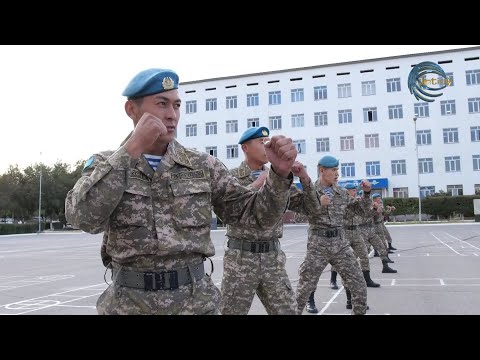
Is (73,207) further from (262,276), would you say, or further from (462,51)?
(462,51)

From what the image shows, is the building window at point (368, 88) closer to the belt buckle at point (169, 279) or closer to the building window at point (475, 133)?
the building window at point (475, 133)

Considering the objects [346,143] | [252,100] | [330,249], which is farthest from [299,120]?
[330,249]

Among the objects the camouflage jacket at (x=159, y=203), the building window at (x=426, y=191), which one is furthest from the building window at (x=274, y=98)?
the camouflage jacket at (x=159, y=203)

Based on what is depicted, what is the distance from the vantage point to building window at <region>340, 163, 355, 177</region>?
150 feet

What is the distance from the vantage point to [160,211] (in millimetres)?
2342

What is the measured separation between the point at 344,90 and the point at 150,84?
47.0 metres

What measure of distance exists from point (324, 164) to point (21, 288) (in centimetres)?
720

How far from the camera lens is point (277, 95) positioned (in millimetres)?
48812

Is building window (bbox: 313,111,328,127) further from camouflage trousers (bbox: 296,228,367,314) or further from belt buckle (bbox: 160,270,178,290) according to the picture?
belt buckle (bbox: 160,270,178,290)

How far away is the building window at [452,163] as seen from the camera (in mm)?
43312

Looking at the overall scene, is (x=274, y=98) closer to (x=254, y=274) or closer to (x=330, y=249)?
(x=330, y=249)

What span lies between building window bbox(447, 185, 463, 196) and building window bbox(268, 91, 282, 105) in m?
19.1

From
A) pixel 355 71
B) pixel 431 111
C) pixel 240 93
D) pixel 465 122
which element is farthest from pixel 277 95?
pixel 465 122

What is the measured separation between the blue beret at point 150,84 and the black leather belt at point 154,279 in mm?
929
